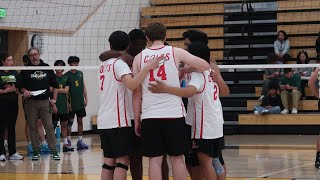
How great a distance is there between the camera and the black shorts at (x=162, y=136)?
6.59 m

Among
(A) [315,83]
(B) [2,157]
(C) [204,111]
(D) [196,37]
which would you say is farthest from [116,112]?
(B) [2,157]

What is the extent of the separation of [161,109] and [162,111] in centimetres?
2

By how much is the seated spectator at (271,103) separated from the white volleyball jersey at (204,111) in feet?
30.4

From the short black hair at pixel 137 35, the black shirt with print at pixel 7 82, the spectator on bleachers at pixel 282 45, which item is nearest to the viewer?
the short black hair at pixel 137 35

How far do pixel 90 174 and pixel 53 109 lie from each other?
264 cm

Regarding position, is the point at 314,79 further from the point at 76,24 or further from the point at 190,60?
the point at 76,24

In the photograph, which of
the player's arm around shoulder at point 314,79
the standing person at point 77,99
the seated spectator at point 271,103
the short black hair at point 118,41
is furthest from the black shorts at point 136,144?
the seated spectator at point 271,103

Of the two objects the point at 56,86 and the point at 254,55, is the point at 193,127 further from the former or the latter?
the point at 254,55

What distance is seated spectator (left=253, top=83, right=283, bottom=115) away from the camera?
16031 mm

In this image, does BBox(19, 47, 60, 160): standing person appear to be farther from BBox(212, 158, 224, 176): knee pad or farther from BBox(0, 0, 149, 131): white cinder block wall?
BBox(212, 158, 224, 176): knee pad

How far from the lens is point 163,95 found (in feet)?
21.6

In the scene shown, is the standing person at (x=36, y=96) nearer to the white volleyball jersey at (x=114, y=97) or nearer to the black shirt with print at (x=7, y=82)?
the black shirt with print at (x=7, y=82)

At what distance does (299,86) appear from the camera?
16.1 meters

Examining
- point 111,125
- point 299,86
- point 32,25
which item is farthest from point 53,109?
point 299,86
